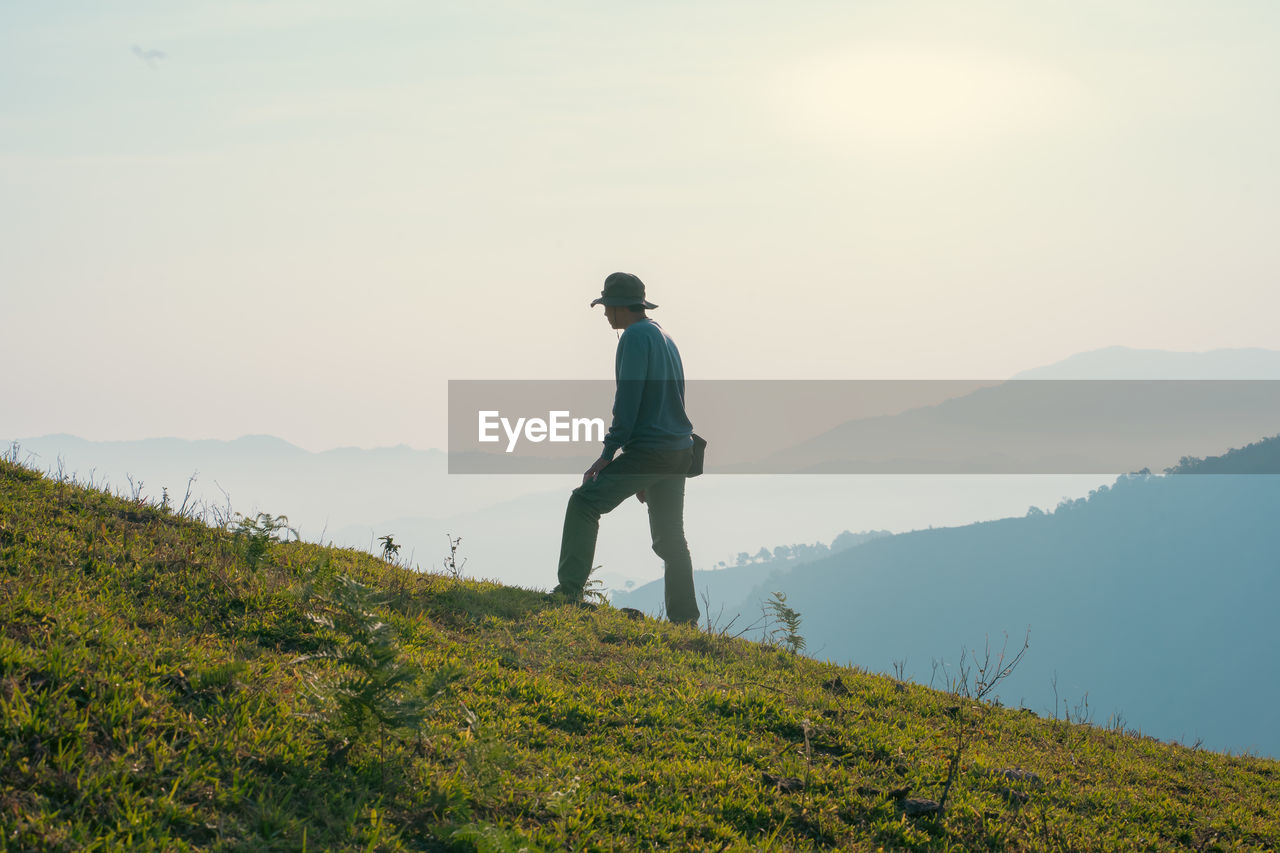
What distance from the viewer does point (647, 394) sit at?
8.73m

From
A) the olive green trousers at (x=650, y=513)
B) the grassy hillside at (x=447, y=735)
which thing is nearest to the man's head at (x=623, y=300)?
the olive green trousers at (x=650, y=513)

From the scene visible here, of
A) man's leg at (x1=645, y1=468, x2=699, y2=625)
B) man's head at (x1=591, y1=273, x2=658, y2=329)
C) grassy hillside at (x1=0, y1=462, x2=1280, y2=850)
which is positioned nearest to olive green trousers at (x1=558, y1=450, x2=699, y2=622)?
man's leg at (x1=645, y1=468, x2=699, y2=625)

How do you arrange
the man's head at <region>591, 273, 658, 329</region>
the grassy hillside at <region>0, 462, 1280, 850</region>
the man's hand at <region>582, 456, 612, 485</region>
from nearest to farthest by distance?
1. the grassy hillside at <region>0, 462, 1280, 850</region>
2. the man's hand at <region>582, 456, 612, 485</region>
3. the man's head at <region>591, 273, 658, 329</region>

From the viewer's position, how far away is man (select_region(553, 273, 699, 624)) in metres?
8.55

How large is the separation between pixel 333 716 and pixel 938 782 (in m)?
3.64

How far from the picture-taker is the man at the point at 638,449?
337 inches

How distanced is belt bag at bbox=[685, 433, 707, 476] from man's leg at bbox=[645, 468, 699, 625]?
0.19 meters

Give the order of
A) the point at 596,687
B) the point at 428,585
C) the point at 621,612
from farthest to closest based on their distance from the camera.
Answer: the point at 621,612, the point at 428,585, the point at 596,687

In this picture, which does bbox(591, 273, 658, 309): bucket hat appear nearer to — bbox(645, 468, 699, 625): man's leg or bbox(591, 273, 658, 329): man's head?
bbox(591, 273, 658, 329): man's head

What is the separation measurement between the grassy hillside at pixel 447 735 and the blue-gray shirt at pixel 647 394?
184 cm

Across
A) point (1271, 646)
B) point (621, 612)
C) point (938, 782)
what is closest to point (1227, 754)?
point (938, 782)

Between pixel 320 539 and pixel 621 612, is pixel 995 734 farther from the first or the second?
pixel 320 539

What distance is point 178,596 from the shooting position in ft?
19.2

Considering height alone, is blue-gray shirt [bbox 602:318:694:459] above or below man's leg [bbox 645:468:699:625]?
above
